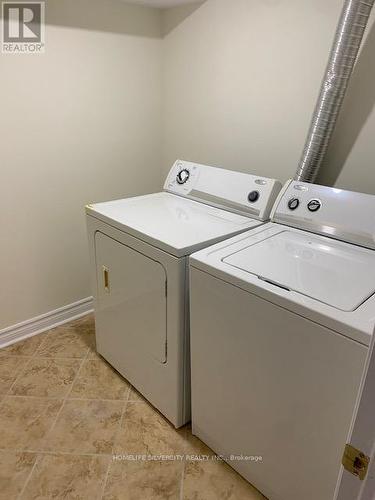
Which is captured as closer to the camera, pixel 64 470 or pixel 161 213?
pixel 64 470

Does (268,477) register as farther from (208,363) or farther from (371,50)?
(371,50)

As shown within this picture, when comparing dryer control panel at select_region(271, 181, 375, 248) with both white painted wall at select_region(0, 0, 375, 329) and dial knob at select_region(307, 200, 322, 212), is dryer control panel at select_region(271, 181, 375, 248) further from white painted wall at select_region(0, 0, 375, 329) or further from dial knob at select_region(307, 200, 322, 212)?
white painted wall at select_region(0, 0, 375, 329)

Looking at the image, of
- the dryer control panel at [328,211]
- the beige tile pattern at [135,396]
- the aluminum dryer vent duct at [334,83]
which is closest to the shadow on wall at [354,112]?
the aluminum dryer vent duct at [334,83]

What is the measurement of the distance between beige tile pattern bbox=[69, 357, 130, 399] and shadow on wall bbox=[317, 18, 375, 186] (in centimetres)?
150

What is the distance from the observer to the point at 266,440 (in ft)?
4.32

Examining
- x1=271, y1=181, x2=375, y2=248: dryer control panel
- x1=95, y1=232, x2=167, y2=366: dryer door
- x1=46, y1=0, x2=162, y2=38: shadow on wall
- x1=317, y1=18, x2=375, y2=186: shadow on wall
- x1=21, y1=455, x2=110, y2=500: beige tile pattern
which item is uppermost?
x1=46, y1=0, x2=162, y2=38: shadow on wall

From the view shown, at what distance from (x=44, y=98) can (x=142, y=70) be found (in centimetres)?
67

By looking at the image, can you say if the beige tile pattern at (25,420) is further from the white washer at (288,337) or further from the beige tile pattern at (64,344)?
the white washer at (288,337)

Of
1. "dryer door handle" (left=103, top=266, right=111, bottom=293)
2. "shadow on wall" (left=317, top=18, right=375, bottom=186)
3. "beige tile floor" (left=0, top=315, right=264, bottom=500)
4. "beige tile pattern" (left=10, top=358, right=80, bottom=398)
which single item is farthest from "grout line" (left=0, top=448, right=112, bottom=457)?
"shadow on wall" (left=317, top=18, right=375, bottom=186)

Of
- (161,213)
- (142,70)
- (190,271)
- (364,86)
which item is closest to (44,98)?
(142,70)

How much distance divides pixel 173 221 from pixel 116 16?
1304 mm

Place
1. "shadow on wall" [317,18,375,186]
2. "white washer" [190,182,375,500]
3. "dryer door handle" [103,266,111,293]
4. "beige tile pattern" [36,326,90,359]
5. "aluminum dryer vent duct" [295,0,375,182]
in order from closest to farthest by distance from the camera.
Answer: "white washer" [190,182,375,500] → "aluminum dryer vent duct" [295,0,375,182] → "shadow on wall" [317,18,375,186] → "dryer door handle" [103,266,111,293] → "beige tile pattern" [36,326,90,359]

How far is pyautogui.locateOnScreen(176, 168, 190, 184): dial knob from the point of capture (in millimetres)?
2064

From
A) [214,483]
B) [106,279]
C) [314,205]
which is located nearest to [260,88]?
[314,205]
